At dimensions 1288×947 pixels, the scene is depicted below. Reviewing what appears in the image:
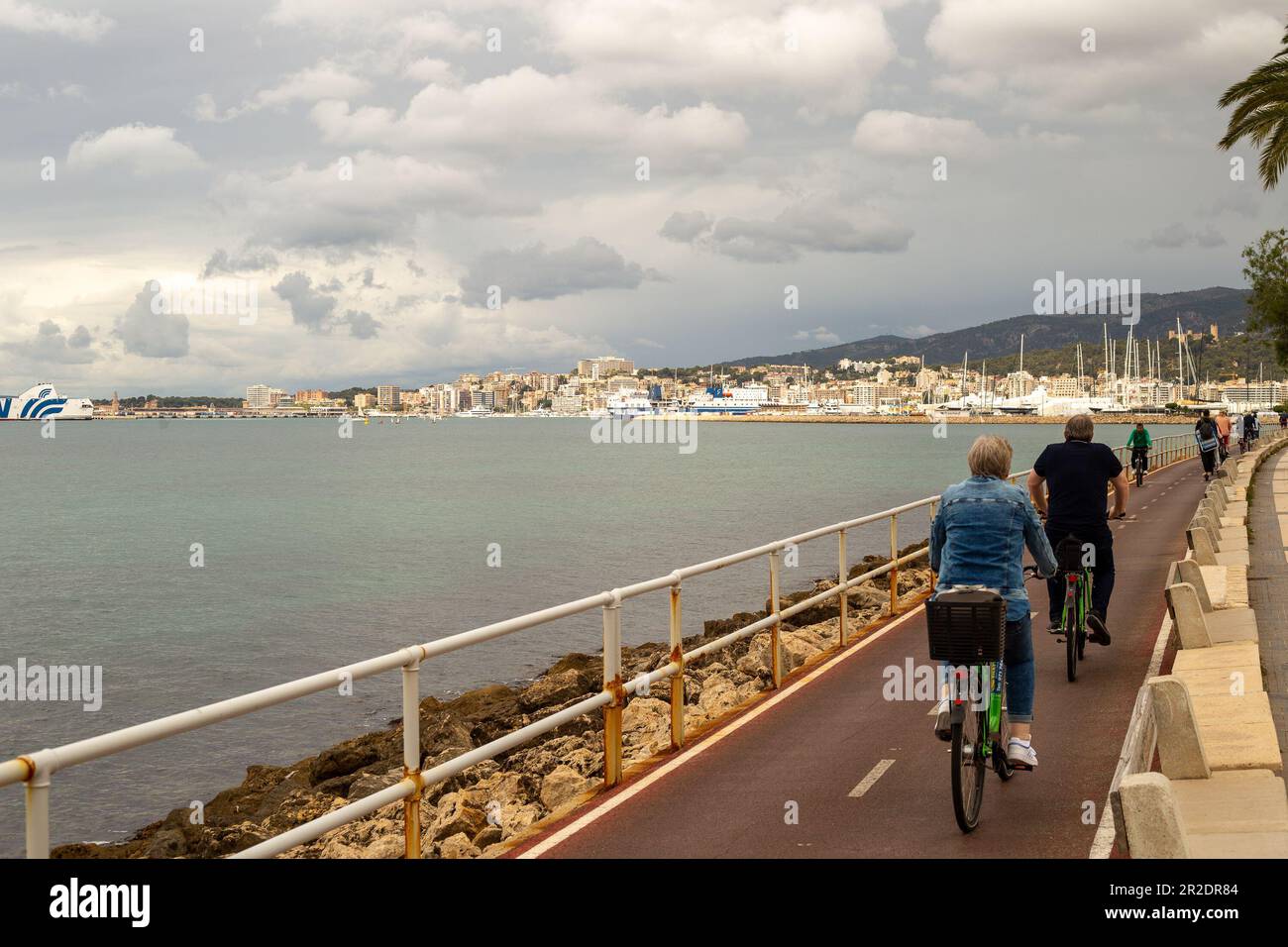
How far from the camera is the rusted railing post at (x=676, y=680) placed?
9570 millimetres

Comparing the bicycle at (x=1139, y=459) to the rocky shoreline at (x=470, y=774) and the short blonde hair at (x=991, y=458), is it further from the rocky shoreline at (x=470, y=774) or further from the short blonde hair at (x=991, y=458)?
the short blonde hair at (x=991, y=458)

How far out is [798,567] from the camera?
1602 inches

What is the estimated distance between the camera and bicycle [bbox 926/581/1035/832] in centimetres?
695

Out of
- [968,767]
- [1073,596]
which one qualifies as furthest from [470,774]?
[968,767]

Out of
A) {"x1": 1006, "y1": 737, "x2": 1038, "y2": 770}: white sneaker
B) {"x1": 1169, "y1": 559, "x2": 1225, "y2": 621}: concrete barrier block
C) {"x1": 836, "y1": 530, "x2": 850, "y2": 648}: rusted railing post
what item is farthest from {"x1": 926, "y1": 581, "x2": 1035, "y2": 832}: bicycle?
{"x1": 836, "y1": 530, "x2": 850, "y2": 648}: rusted railing post

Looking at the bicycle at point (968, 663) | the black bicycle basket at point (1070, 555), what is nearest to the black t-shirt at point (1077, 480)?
the black bicycle basket at point (1070, 555)

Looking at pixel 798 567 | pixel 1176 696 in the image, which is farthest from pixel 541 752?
pixel 798 567

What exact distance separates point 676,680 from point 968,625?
3.34 metres

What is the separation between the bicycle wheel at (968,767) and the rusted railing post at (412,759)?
283 cm

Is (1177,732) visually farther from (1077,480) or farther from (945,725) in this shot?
(1077,480)

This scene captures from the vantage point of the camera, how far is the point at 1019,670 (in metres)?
7.75

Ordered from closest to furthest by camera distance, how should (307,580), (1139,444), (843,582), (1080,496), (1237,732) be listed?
(1237,732), (1080,496), (843,582), (1139,444), (307,580)
